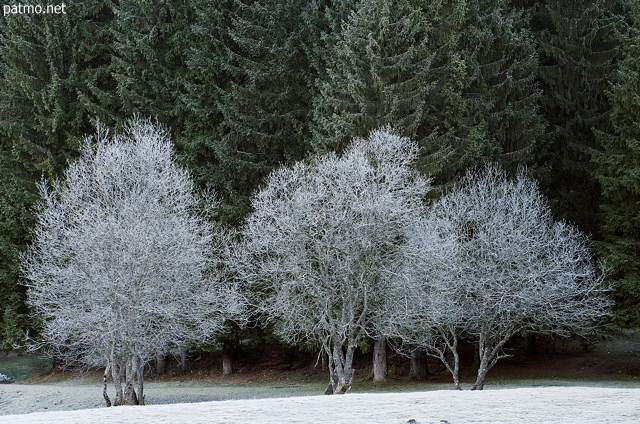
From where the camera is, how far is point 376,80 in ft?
95.3

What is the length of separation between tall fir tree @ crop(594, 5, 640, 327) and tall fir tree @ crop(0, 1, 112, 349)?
76.2 feet

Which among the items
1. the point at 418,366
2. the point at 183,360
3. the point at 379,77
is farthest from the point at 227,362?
the point at 379,77

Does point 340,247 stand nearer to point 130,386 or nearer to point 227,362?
point 130,386

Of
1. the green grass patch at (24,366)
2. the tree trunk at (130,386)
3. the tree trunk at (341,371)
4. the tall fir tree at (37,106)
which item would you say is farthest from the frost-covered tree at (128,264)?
the green grass patch at (24,366)

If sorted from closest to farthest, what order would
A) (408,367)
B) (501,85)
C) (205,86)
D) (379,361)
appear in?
1. (379,361)
2. (501,85)
3. (408,367)
4. (205,86)

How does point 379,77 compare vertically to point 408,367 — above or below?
above

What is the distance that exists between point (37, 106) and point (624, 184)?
27.9m

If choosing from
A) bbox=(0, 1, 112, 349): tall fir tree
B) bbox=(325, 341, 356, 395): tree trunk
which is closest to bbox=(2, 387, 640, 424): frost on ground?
bbox=(325, 341, 356, 395): tree trunk

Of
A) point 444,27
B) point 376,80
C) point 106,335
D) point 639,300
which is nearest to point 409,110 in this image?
point 376,80

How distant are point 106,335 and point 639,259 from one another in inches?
788

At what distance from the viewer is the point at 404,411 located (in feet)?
39.1

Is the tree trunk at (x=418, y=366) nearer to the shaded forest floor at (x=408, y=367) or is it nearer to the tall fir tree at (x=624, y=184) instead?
the shaded forest floor at (x=408, y=367)

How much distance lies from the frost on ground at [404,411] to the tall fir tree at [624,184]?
1439cm

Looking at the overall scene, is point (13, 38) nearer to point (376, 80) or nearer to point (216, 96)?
point (216, 96)
